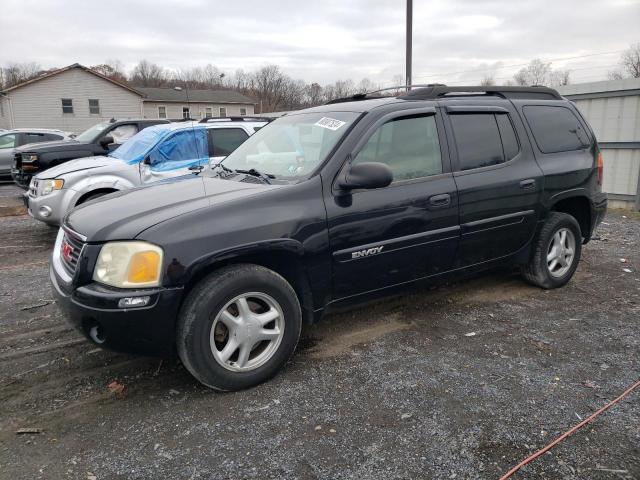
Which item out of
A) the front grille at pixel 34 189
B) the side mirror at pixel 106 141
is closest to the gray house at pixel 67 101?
the side mirror at pixel 106 141

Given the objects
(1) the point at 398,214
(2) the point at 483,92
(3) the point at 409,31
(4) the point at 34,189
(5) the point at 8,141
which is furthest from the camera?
(5) the point at 8,141

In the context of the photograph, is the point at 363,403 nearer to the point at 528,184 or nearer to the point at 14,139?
the point at 528,184

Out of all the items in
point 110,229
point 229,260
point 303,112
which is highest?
point 303,112

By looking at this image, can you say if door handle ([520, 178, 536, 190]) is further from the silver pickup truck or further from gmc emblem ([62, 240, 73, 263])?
the silver pickup truck

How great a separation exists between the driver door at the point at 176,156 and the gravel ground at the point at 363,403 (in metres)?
2.98

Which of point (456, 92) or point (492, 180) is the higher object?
point (456, 92)

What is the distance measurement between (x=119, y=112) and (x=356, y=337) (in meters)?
39.7

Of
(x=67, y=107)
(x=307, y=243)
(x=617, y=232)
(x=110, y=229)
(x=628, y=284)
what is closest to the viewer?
(x=110, y=229)

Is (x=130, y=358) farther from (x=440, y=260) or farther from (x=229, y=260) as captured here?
(x=440, y=260)

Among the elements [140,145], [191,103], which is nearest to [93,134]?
[140,145]

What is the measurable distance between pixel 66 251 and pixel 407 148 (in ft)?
8.34

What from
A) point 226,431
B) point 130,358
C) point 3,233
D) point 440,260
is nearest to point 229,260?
point 226,431

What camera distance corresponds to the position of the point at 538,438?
258 cm

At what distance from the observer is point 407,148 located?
148 inches
